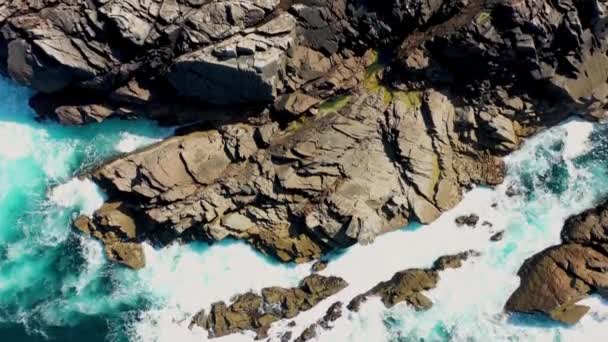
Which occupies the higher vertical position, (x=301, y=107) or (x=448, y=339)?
(x=301, y=107)

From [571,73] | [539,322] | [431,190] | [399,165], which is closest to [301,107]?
[399,165]

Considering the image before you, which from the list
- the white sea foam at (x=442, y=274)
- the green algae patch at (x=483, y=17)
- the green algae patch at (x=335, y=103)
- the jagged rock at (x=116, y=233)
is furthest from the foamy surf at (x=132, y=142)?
the green algae patch at (x=483, y=17)

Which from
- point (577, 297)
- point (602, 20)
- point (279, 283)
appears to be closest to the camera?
point (602, 20)

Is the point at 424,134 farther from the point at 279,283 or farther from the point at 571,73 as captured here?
the point at 279,283

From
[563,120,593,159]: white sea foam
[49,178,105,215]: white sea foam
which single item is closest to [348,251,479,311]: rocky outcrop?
[563,120,593,159]: white sea foam

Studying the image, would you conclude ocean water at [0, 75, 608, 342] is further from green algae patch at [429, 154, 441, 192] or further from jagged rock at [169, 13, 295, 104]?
jagged rock at [169, 13, 295, 104]

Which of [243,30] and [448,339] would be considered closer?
[243,30]
